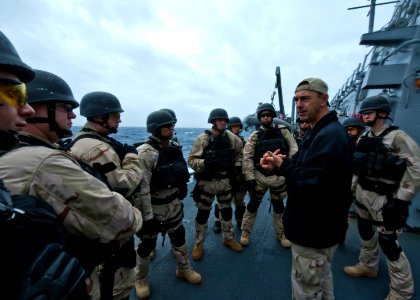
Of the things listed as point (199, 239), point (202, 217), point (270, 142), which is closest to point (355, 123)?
point (270, 142)

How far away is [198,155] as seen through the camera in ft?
13.1

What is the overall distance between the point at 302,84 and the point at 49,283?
226 centimetres

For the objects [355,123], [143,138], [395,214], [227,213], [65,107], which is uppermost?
[65,107]

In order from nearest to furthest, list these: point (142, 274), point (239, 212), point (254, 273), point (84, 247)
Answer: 1. point (84, 247)
2. point (142, 274)
3. point (254, 273)
4. point (239, 212)

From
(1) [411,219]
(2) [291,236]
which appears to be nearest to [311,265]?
(2) [291,236]

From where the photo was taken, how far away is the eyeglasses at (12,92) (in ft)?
3.36

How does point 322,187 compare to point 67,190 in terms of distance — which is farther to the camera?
point 322,187

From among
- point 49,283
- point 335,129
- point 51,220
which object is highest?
point 335,129

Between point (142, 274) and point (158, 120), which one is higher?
point (158, 120)

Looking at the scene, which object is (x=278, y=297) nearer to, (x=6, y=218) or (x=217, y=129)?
(x=217, y=129)

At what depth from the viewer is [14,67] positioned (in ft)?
3.48

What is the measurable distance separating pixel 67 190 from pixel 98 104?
1.50 metres

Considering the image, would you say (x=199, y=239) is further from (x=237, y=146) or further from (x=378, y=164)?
(x=378, y=164)

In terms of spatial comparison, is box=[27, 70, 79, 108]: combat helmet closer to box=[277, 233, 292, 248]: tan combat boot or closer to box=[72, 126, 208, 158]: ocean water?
box=[72, 126, 208, 158]: ocean water
